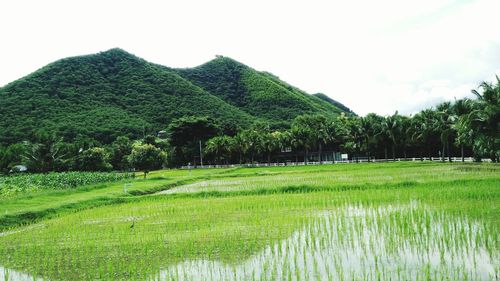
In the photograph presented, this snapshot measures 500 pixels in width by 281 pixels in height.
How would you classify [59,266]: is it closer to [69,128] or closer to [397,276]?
[397,276]

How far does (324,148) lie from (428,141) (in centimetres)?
2334

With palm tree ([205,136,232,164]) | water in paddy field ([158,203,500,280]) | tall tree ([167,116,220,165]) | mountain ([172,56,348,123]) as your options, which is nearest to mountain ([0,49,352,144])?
mountain ([172,56,348,123])

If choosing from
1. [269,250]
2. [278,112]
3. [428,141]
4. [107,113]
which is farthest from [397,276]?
[278,112]

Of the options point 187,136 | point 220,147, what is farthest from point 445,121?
point 187,136

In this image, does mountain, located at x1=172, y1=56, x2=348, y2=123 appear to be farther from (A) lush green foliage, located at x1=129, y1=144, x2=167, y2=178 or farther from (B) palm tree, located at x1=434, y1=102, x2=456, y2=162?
(A) lush green foliage, located at x1=129, y1=144, x2=167, y2=178

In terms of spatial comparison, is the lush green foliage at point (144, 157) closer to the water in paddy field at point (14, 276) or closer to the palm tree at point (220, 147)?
the palm tree at point (220, 147)

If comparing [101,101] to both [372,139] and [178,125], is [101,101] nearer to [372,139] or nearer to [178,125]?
[178,125]

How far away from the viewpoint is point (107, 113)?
87.9 metres

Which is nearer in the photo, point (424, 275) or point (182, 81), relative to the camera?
point (424, 275)

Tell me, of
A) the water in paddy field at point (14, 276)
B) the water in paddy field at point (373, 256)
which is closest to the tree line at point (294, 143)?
the water in paddy field at point (373, 256)

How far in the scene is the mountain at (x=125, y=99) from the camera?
74250 mm

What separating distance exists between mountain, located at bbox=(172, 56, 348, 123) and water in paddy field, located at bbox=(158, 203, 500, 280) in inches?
3643

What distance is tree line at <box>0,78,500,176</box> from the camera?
39375 mm

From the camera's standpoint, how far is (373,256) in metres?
8.96
